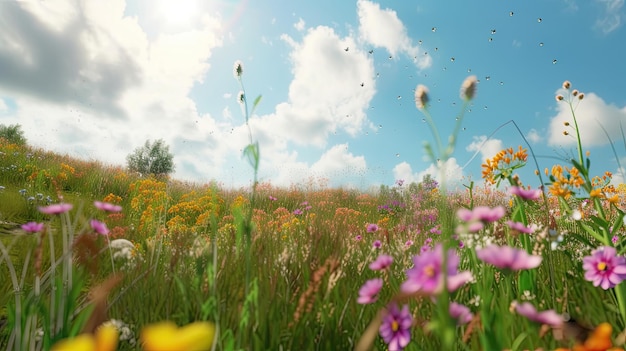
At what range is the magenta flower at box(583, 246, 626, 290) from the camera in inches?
54.1

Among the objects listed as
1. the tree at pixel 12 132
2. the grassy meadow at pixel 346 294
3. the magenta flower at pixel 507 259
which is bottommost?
the grassy meadow at pixel 346 294

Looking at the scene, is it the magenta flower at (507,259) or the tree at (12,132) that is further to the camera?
the tree at (12,132)

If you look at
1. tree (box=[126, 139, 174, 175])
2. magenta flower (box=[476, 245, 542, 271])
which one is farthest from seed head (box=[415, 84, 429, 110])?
tree (box=[126, 139, 174, 175])

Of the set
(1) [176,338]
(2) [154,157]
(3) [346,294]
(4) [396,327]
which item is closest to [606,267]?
(4) [396,327]

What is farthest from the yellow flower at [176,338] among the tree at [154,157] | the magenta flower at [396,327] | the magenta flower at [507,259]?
the tree at [154,157]

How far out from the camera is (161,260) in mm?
2945

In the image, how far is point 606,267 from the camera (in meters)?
1.41

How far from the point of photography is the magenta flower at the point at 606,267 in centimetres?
137

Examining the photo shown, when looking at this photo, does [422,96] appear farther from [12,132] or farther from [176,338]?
[12,132]

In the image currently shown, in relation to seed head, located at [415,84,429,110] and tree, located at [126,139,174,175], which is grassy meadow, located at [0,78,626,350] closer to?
seed head, located at [415,84,429,110]

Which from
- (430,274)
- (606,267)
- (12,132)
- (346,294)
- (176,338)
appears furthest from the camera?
(12,132)

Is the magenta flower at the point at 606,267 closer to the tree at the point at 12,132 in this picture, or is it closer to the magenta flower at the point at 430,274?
the magenta flower at the point at 430,274

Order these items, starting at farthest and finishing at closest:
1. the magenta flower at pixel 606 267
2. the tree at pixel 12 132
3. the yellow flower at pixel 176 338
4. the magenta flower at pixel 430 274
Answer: the tree at pixel 12 132 < the magenta flower at pixel 606 267 < the magenta flower at pixel 430 274 < the yellow flower at pixel 176 338

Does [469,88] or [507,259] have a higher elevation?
[469,88]
